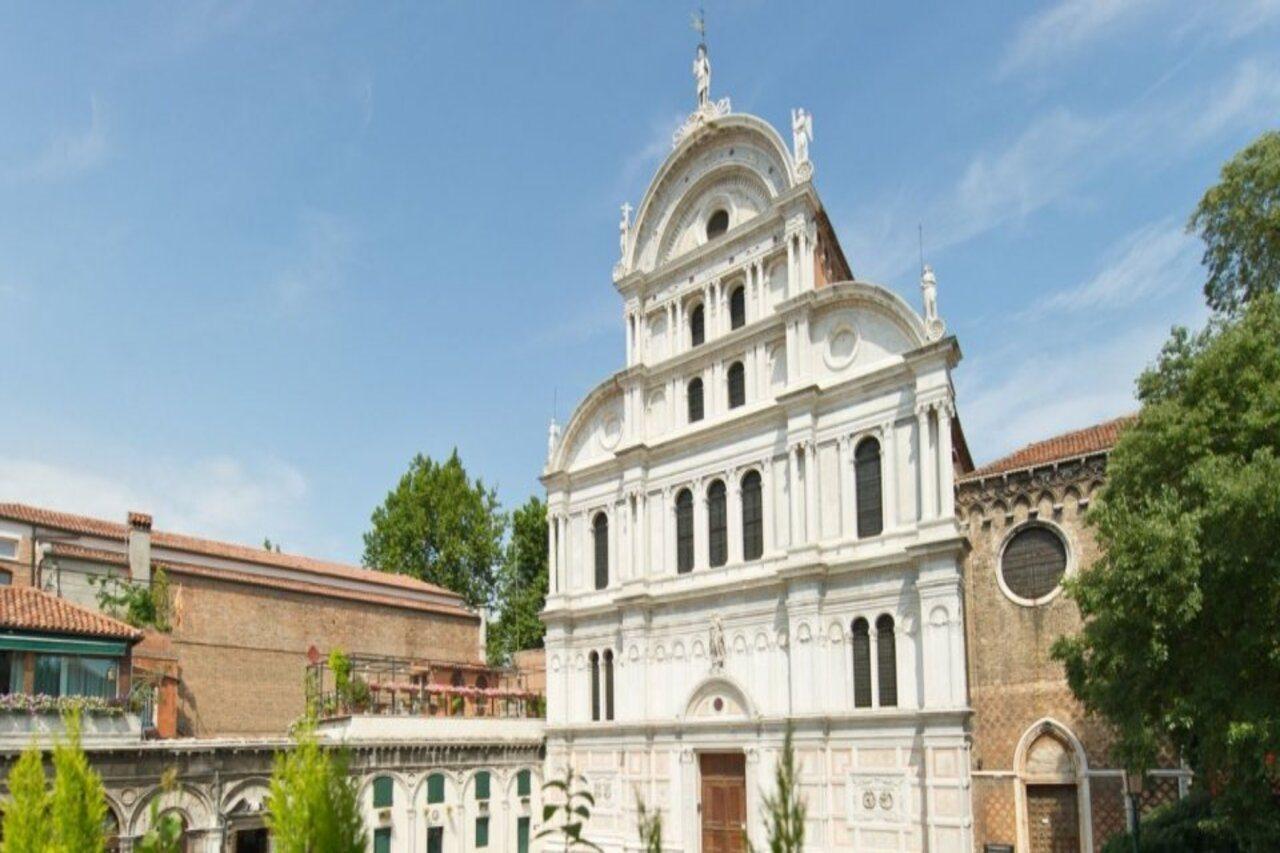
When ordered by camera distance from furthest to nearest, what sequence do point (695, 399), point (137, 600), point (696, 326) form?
1. point (696, 326)
2. point (695, 399)
3. point (137, 600)

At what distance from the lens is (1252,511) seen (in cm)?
1457

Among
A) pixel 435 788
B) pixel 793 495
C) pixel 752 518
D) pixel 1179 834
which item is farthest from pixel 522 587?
pixel 1179 834

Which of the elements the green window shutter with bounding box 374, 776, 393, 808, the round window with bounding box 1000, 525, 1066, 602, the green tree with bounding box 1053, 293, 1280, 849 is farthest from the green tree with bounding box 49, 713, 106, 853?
the round window with bounding box 1000, 525, 1066, 602

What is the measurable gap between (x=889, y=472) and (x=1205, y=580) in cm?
971

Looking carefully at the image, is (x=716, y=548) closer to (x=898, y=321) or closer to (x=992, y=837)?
(x=898, y=321)

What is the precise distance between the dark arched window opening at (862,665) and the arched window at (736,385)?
7.02 meters

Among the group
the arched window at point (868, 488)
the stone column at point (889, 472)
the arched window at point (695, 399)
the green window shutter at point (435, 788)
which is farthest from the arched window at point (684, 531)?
the green window shutter at point (435, 788)

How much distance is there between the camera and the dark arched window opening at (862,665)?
80.3 feet

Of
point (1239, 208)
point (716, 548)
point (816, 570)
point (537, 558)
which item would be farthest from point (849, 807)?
point (537, 558)

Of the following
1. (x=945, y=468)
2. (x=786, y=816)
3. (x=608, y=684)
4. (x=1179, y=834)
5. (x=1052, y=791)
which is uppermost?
(x=945, y=468)

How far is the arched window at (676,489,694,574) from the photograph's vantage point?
29.0 metres

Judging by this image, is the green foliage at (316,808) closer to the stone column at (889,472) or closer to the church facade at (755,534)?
the church facade at (755,534)

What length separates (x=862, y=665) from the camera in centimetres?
2464

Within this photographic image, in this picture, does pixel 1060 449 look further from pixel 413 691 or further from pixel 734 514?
pixel 413 691
